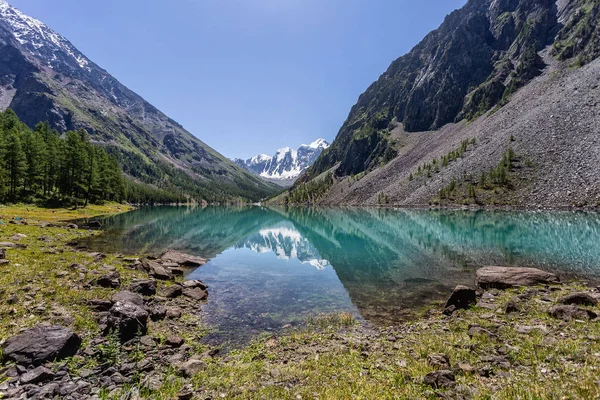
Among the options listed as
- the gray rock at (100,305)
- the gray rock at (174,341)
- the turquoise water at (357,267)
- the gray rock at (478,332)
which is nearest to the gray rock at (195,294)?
the turquoise water at (357,267)

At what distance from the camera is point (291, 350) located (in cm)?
1265

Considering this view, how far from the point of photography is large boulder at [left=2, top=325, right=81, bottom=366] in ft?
31.1

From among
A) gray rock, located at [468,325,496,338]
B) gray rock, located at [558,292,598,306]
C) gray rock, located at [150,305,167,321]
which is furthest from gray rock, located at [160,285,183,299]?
gray rock, located at [558,292,598,306]

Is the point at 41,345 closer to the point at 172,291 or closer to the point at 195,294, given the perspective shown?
the point at 172,291

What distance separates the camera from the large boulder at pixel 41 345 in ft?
31.1

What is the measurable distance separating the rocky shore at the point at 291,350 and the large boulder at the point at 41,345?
0.03 meters

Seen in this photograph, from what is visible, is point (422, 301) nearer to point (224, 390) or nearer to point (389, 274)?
point (389, 274)

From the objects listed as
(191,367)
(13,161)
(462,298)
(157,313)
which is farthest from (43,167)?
(462,298)

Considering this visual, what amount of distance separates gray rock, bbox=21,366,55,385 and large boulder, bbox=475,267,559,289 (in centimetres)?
2379

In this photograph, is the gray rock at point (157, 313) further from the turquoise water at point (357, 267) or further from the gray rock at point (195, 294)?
the gray rock at point (195, 294)

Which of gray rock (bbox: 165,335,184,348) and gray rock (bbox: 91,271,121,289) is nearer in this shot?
gray rock (bbox: 165,335,184,348)

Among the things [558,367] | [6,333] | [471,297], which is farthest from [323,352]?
[6,333]

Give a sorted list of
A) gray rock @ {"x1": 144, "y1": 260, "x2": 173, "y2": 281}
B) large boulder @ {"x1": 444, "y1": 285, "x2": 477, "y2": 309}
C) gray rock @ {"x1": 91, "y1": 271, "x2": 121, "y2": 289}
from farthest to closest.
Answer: gray rock @ {"x1": 144, "y1": 260, "x2": 173, "y2": 281} < gray rock @ {"x1": 91, "y1": 271, "x2": 121, "y2": 289} < large boulder @ {"x1": 444, "y1": 285, "x2": 477, "y2": 309}

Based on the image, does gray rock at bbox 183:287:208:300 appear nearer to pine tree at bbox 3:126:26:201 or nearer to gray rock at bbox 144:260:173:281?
gray rock at bbox 144:260:173:281
